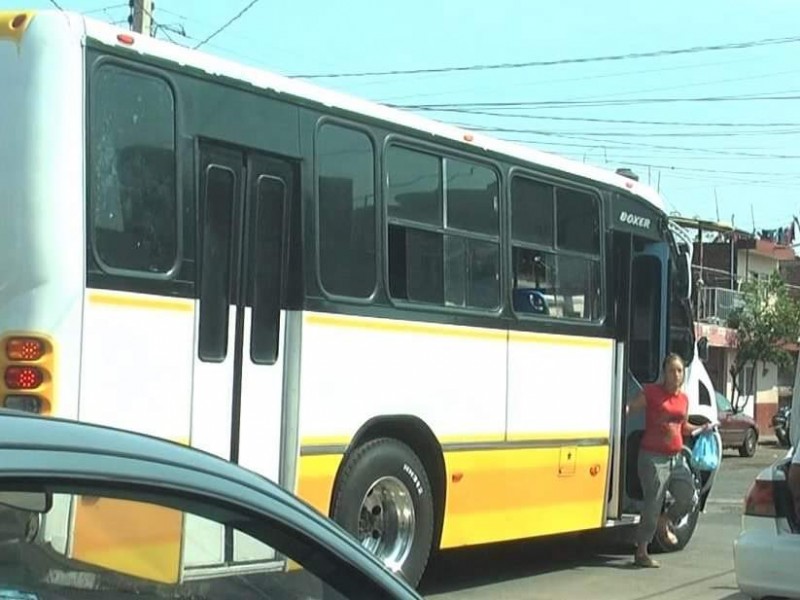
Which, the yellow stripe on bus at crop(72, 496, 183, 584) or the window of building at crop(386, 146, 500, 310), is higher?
the window of building at crop(386, 146, 500, 310)

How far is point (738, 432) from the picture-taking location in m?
30.5

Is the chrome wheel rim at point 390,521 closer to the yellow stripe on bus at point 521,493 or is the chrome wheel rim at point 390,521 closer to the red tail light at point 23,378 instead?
the yellow stripe on bus at point 521,493

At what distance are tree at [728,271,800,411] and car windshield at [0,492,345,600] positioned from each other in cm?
4175

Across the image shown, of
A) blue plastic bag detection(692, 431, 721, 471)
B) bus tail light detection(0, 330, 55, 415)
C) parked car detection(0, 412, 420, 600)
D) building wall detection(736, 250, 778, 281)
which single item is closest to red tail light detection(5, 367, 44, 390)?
bus tail light detection(0, 330, 55, 415)

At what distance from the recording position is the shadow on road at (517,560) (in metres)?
9.57

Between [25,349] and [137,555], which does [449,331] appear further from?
[137,555]

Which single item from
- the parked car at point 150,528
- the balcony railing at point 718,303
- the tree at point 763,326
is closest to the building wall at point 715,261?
the balcony railing at point 718,303

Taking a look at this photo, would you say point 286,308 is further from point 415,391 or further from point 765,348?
point 765,348

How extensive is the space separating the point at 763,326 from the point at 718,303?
271 cm

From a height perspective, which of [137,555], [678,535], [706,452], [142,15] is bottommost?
[678,535]

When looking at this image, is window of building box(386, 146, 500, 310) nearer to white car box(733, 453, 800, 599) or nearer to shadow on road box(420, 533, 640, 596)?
shadow on road box(420, 533, 640, 596)

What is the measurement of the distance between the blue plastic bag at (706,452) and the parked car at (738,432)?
18523 mm

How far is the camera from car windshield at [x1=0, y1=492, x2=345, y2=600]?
216 cm

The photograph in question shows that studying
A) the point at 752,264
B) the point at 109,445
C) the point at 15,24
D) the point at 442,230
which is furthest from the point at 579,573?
the point at 752,264
